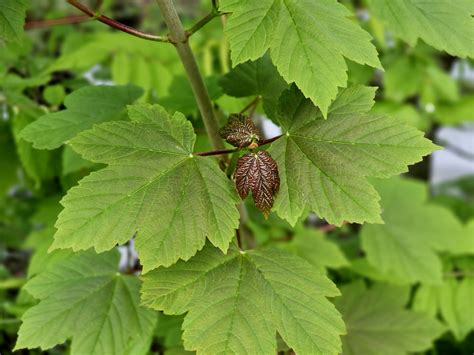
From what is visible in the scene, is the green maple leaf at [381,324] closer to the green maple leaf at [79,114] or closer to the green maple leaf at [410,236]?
the green maple leaf at [410,236]

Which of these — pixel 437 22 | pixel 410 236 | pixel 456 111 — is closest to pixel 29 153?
pixel 437 22

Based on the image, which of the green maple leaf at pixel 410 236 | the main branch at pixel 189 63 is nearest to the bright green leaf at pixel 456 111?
the green maple leaf at pixel 410 236

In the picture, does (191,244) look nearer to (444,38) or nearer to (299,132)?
(299,132)

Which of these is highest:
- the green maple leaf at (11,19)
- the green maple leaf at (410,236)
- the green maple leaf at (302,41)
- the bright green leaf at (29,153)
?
the green maple leaf at (11,19)

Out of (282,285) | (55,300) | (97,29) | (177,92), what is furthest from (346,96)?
(97,29)

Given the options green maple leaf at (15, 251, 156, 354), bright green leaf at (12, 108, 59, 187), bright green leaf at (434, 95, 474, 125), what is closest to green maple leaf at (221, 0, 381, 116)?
green maple leaf at (15, 251, 156, 354)

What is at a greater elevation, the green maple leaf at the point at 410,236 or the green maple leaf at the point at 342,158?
the green maple leaf at the point at 342,158

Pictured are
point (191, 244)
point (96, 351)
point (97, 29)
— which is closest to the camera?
point (191, 244)
